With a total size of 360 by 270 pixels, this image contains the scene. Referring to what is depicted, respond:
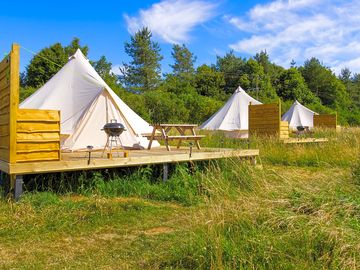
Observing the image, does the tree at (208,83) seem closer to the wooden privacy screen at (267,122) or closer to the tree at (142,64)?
the tree at (142,64)

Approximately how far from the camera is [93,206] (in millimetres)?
4812

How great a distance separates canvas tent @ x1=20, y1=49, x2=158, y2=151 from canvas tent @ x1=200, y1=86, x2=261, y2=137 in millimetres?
7560

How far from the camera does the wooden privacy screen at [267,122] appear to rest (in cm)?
Result: 1241

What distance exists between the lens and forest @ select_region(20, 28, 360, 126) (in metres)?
26.5

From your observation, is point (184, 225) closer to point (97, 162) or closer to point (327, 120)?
point (97, 162)

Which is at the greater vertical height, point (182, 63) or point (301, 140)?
point (182, 63)

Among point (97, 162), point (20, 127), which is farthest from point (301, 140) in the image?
point (20, 127)

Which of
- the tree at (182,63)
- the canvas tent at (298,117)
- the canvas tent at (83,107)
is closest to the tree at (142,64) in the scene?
the tree at (182,63)

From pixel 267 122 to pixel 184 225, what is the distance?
8.96m

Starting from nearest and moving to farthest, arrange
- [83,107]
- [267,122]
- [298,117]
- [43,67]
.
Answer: [83,107] < [267,122] < [298,117] < [43,67]

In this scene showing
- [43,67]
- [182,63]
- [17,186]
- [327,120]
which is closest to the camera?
[17,186]

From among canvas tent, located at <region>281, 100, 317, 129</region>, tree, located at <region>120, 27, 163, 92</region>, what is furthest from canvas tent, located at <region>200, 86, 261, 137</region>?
tree, located at <region>120, 27, 163, 92</region>

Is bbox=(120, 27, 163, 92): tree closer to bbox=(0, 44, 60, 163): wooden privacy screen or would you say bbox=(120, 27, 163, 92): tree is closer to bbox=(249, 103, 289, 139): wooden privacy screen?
bbox=(249, 103, 289, 139): wooden privacy screen

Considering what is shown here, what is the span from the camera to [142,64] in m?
37.5
